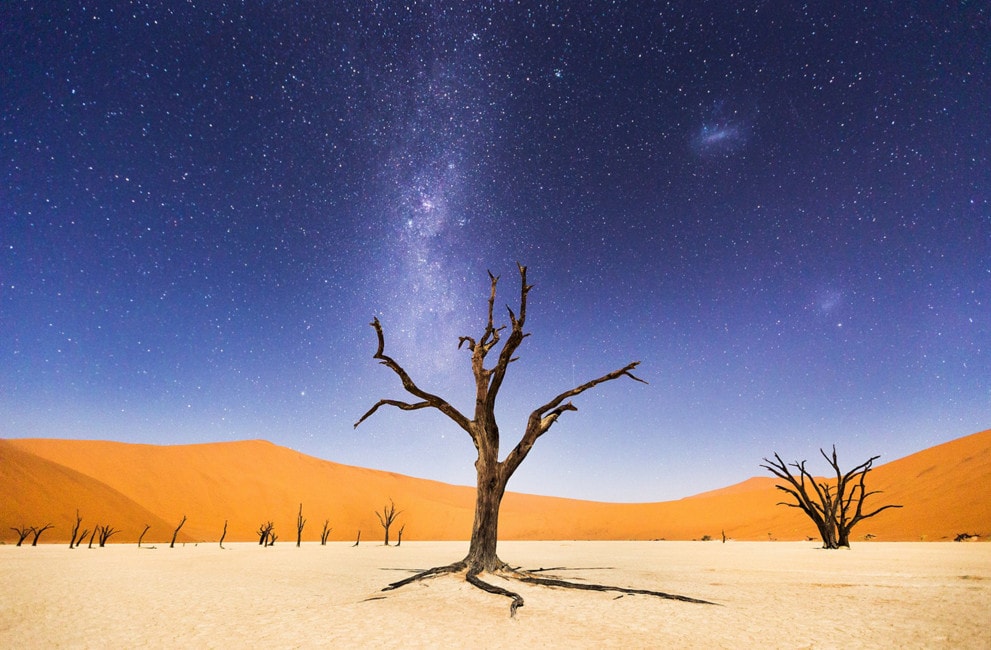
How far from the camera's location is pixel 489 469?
11242 mm

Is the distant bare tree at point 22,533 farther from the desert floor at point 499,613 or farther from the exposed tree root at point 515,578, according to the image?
the exposed tree root at point 515,578

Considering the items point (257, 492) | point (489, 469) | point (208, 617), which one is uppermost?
point (257, 492)

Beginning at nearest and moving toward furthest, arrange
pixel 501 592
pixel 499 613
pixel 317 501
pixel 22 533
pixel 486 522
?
1. pixel 499 613
2. pixel 501 592
3. pixel 486 522
4. pixel 22 533
5. pixel 317 501

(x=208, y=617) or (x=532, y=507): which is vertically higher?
(x=532, y=507)

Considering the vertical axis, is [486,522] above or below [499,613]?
above

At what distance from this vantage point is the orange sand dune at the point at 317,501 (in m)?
41.3

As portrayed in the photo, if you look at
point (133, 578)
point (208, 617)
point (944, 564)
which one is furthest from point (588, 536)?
point (208, 617)

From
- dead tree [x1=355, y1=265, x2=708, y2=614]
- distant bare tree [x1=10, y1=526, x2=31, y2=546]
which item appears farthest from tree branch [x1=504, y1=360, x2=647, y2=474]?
distant bare tree [x1=10, y1=526, x2=31, y2=546]

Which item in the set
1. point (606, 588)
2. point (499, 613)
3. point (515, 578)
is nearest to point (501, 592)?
point (499, 613)

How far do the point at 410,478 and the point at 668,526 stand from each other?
59.6 meters

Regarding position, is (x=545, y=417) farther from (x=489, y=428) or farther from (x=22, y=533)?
(x=22, y=533)

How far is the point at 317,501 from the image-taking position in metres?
67.8

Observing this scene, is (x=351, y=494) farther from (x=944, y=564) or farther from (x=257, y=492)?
(x=944, y=564)

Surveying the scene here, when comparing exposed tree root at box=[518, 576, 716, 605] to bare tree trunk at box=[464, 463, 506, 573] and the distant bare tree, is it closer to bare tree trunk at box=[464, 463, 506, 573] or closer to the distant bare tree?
bare tree trunk at box=[464, 463, 506, 573]
